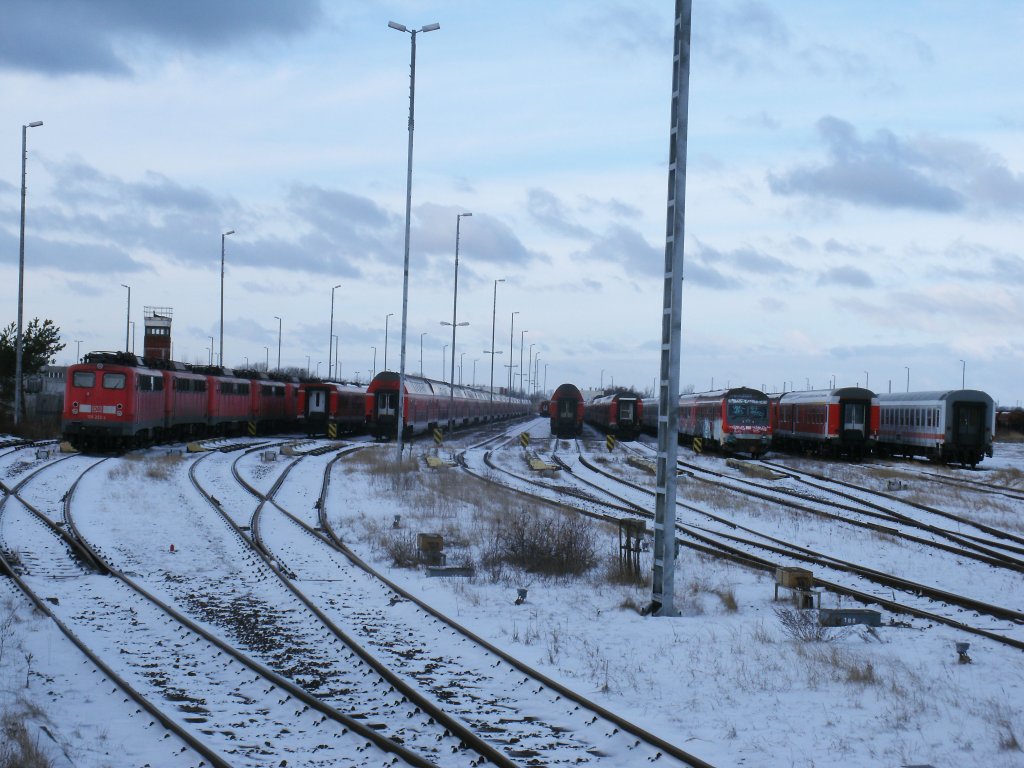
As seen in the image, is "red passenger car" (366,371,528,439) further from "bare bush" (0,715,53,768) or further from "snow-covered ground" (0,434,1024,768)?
"bare bush" (0,715,53,768)

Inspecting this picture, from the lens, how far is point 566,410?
63.5m

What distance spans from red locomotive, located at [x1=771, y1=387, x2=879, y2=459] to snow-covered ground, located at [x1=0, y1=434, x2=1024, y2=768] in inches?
1114

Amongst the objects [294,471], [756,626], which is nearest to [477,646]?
[756,626]

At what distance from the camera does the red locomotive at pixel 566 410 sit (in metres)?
63.4

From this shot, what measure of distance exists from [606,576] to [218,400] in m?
35.1

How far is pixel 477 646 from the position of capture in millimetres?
10570

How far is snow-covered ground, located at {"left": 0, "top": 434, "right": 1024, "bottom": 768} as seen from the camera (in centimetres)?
762

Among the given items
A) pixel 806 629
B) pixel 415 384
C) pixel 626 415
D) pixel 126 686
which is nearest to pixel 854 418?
pixel 626 415

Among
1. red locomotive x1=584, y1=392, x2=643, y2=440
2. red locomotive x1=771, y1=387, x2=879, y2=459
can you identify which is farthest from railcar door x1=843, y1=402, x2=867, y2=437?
red locomotive x1=584, y1=392, x2=643, y2=440

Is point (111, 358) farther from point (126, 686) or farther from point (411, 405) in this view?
point (126, 686)

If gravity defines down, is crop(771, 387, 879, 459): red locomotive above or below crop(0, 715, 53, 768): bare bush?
above

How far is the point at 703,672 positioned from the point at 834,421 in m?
36.3

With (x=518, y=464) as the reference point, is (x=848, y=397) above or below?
above

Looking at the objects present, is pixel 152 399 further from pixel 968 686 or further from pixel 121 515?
pixel 968 686
